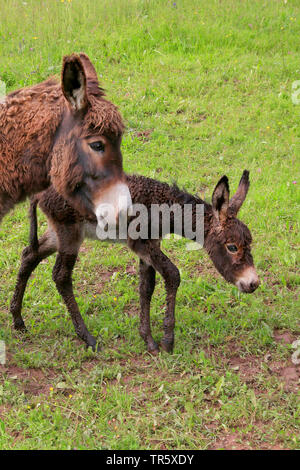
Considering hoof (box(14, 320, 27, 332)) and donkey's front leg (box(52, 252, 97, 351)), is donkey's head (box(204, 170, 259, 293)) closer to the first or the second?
donkey's front leg (box(52, 252, 97, 351))

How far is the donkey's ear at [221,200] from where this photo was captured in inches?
187

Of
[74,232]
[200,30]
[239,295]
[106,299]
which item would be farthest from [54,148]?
[200,30]

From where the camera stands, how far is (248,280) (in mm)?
4785

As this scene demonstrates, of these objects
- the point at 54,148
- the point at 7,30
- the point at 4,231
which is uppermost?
the point at 54,148

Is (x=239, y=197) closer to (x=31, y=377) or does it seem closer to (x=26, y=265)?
(x=26, y=265)

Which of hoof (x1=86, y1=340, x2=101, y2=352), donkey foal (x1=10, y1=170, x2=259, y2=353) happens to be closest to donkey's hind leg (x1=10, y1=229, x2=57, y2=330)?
donkey foal (x1=10, y1=170, x2=259, y2=353)

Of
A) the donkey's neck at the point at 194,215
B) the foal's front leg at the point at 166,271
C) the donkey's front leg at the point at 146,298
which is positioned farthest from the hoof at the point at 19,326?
the donkey's neck at the point at 194,215

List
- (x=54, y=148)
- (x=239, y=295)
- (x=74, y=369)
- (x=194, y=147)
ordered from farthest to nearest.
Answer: (x=194, y=147)
(x=239, y=295)
(x=74, y=369)
(x=54, y=148)

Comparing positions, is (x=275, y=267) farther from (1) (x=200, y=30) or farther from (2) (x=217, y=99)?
(1) (x=200, y=30)

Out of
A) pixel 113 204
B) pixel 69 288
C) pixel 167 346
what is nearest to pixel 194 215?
pixel 167 346

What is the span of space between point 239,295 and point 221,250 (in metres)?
0.89

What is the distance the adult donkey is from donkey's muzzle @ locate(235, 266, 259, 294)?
1.74 m

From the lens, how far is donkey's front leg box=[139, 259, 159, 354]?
16.4 ft

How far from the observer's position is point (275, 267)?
6012mm
